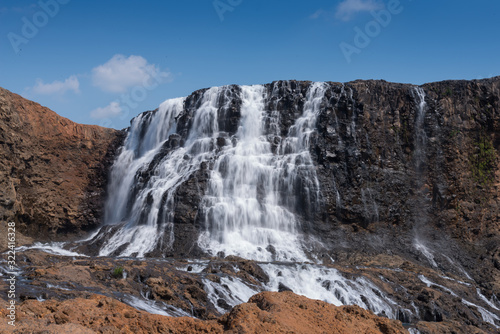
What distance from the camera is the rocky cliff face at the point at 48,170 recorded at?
34406 millimetres

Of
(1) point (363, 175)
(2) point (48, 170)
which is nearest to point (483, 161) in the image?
(1) point (363, 175)

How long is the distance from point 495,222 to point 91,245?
29.1 meters

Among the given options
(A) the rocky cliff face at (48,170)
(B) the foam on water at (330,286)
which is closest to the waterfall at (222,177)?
(A) the rocky cliff face at (48,170)

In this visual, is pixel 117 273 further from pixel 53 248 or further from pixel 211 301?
pixel 53 248

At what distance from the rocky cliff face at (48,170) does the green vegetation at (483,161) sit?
2982 cm

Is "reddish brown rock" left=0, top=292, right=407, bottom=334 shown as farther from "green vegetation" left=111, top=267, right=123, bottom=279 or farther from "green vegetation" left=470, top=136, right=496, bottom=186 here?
"green vegetation" left=470, top=136, right=496, bottom=186

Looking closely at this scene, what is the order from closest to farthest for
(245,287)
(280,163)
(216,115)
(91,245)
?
(245,287)
(91,245)
(280,163)
(216,115)

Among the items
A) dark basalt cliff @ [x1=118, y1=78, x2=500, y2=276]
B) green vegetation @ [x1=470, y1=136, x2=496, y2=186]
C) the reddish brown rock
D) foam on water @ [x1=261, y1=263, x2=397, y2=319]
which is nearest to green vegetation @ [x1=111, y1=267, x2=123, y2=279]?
foam on water @ [x1=261, y1=263, x2=397, y2=319]

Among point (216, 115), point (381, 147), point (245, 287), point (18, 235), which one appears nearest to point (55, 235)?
point (18, 235)

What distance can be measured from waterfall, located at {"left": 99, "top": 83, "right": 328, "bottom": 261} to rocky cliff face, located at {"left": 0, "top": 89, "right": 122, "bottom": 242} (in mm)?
1820

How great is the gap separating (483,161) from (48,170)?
33.9 metres

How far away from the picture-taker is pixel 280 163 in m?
36.0

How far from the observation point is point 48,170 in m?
37.6

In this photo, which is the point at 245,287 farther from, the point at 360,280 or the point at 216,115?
the point at 216,115
